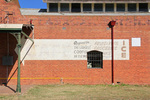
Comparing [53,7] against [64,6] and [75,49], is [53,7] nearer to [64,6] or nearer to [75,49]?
[64,6]

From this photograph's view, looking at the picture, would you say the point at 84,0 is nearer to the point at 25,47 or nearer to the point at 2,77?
the point at 25,47

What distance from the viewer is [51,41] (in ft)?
46.0

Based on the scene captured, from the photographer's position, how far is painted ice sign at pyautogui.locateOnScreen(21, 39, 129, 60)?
13984 mm

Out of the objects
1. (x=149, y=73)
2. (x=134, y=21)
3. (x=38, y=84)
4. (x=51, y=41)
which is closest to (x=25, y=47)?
(x=51, y=41)

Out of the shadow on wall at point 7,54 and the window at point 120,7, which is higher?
the window at point 120,7

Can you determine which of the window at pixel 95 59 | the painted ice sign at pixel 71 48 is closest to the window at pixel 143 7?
the painted ice sign at pixel 71 48

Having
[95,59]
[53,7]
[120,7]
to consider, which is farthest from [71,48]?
[120,7]

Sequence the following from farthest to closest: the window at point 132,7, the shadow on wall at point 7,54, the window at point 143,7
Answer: the window at point 143,7
the window at point 132,7
the shadow on wall at point 7,54

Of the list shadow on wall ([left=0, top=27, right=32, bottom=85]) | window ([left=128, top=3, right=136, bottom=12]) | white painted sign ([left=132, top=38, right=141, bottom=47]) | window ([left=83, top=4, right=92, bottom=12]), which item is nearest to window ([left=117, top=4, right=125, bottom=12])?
window ([left=128, top=3, right=136, bottom=12])

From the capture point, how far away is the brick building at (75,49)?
543 inches

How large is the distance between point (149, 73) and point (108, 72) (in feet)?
9.93

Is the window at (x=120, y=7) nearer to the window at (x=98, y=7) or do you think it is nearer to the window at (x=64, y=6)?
the window at (x=98, y=7)

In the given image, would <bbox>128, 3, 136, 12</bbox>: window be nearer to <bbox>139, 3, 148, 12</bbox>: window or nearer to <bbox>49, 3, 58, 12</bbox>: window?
<bbox>139, 3, 148, 12</bbox>: window

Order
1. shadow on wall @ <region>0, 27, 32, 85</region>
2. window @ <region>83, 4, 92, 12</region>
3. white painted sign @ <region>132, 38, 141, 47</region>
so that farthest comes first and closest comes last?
window @ <region>83, 4, 92, 12</region> < white painted sign @ <region>132, 38, 141, 47</region> < shadow on wall @ <region>0, 27, 32, 85</region>
